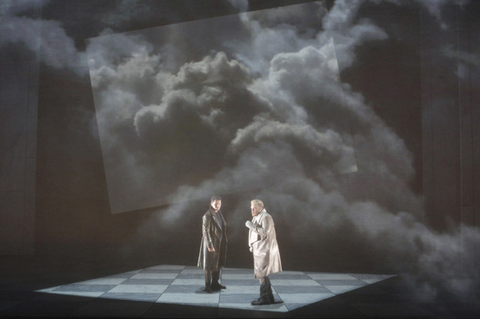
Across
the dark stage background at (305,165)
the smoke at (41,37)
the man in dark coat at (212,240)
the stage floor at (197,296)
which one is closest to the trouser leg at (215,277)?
the man in dark coat at (212,240)

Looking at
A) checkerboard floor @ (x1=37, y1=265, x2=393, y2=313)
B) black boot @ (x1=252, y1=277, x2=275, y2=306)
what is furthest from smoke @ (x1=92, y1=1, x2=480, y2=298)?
black boot @ (x1=252, y1=277, x2=275, y2=306)

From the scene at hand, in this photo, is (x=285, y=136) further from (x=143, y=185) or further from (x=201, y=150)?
(x=143, y=185)

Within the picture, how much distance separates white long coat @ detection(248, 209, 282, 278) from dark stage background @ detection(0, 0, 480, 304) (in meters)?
5.30

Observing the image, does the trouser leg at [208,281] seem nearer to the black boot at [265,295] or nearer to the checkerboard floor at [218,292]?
the checkerboard floor at [218,292]

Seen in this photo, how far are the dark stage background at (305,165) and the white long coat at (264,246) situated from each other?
5.30 m

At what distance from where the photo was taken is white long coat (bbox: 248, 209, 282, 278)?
20.7 ft

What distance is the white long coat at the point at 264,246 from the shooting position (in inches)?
249

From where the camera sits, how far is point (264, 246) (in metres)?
6.34

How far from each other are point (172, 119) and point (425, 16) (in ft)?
28.4

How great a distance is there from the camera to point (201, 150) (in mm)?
12336

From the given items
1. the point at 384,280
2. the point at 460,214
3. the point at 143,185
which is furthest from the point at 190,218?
the point at 460,214

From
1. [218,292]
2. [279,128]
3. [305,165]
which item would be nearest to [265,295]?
[218,292]

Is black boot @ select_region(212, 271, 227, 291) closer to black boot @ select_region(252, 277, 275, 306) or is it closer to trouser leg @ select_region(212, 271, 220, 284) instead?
trouser leg @ select_region(212, 271, 220, 284)

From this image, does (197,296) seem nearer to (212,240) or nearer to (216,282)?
(216,282)
